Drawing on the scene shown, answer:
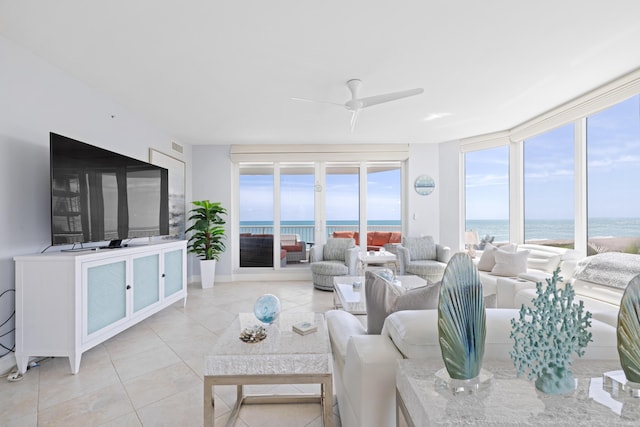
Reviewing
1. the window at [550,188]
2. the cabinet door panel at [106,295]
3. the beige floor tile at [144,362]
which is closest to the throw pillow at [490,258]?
the window at [550,188]

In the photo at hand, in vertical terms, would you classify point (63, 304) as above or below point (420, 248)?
below

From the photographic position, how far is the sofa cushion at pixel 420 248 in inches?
202

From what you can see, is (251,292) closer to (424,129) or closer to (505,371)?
(424,129)

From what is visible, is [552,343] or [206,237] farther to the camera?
[206,237]

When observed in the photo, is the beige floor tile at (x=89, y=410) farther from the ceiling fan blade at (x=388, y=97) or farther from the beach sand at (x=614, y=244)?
the beach sand at (x=614, y=244)

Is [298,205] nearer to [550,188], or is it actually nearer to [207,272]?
[207,272]

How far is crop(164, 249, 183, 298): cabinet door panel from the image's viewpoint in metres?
3.64

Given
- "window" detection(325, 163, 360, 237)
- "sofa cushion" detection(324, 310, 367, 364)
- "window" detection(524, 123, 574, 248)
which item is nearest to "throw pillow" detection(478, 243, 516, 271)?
"window" detection(524, 123, 574, 248)

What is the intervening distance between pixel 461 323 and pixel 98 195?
→ 3.17 meters

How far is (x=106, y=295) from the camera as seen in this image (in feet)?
8.69

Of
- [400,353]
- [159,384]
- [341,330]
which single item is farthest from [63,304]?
[400,353]

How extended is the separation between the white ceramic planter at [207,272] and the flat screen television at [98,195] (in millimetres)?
1343

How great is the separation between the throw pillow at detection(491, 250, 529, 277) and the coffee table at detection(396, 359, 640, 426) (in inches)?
114

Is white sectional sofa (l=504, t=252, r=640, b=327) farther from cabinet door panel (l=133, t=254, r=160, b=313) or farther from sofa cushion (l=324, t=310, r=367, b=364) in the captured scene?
cabinet door panel (l=133, t=254, r=160, b=313)
